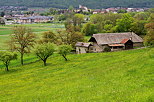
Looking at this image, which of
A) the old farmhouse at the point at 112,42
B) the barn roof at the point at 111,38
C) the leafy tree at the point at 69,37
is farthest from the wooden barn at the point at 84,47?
the leafy tree at the point at 69,37

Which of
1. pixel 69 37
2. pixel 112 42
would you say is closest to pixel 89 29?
pixel 69 37

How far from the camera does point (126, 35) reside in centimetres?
7200

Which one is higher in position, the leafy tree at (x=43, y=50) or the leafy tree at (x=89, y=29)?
the leafy tree at (x=89, y=29)

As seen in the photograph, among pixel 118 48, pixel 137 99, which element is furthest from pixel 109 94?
pixel 118 48

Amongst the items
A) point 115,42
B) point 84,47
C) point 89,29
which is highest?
point 89,29

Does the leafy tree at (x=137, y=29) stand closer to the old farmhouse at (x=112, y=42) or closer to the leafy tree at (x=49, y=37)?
the old farmhouse at (x=112, y=42)

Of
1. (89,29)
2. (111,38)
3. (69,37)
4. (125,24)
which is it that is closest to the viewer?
(111,38)

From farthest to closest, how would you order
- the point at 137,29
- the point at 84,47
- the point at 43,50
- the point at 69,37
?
the point at 137,29
the point at 69,37
the point at 84,47
the point at 43,50

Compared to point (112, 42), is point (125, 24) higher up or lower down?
higher up

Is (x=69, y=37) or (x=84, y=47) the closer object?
(x=84, y=47)

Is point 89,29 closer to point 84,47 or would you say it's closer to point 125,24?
point 125,24

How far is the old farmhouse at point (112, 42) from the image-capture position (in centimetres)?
6662

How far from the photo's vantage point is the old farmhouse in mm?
66625

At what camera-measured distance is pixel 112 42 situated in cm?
6888
